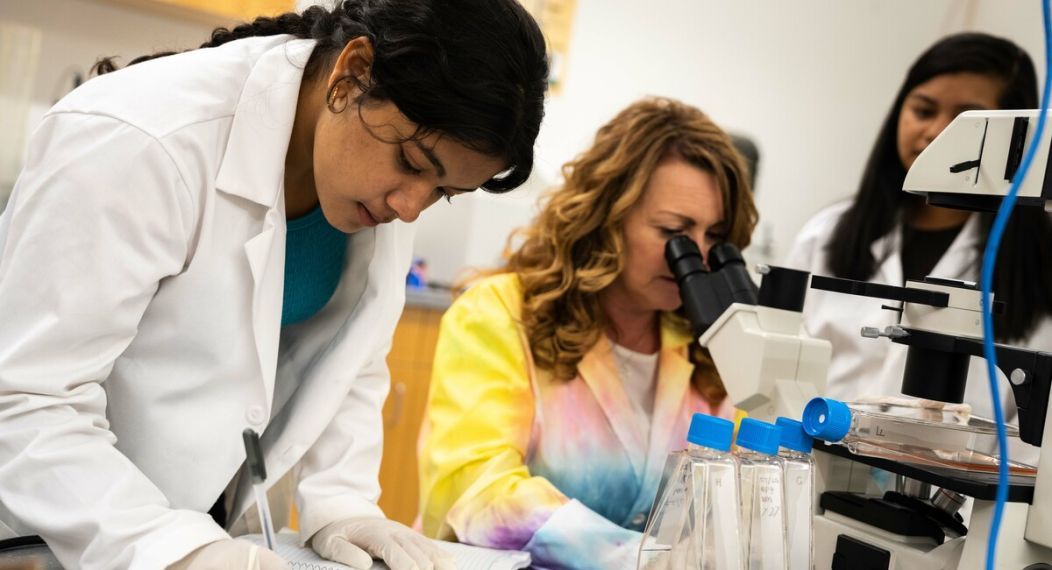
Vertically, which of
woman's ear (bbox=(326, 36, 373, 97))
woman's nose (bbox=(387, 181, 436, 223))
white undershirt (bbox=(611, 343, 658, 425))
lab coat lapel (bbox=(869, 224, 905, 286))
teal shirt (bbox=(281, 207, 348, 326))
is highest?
woman's ear (bbox=(326, 36, 373, 97))

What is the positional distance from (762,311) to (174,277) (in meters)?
0.73

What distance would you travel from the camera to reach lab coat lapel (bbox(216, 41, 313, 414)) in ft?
3.67

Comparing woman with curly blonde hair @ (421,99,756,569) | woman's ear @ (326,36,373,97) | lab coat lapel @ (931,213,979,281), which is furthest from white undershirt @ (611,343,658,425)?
woman's ear @ (326,36,373,97)

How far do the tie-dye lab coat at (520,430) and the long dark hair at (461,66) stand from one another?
589mm

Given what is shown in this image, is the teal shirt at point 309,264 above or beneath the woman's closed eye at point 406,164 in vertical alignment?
beneath

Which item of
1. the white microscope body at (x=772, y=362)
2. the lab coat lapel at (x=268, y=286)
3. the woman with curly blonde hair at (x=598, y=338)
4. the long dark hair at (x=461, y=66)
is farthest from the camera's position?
the woman with curly blonde hair at (x=598, y=338)

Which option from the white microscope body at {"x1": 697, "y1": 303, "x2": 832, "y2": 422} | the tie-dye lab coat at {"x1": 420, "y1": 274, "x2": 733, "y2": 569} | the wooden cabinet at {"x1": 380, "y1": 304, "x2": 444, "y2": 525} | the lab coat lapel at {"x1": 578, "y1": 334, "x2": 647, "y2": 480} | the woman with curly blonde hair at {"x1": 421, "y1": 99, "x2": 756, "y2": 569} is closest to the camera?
the white microscope body at {"x1": 697, "y1": 303, "x2": 832, "y2": 422}

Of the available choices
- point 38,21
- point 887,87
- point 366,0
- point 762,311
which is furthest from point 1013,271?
point 38,21

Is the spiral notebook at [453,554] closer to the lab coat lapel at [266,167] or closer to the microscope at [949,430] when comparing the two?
the lab coat lapel at [266,167]

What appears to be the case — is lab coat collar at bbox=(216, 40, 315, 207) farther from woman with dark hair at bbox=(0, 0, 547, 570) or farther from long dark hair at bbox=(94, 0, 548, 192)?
long dark hair at bbox=(94, 0, 548, 192)

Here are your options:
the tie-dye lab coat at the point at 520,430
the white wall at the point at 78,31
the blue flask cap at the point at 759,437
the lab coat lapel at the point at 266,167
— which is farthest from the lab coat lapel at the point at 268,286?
the white wall at the point at 78,31

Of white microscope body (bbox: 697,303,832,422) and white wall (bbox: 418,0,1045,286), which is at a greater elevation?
white wall (bbox: 418,0,1045,286)

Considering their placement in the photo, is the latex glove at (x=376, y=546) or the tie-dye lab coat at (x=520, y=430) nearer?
the latex glove at (x=376, y=546)

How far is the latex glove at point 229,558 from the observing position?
954 mm
